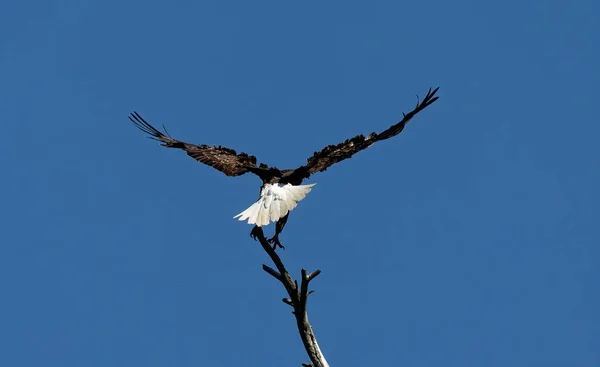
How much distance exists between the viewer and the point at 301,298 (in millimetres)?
8305

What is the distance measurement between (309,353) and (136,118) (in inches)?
162

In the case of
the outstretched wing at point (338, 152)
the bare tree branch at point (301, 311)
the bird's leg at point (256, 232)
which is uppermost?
the outstretched wing at point (338, 152)

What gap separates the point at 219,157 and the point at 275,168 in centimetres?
67

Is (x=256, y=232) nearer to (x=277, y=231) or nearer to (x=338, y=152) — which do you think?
(x=277, y=231)

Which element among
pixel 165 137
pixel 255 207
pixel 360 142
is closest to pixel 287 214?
pixel 255 207

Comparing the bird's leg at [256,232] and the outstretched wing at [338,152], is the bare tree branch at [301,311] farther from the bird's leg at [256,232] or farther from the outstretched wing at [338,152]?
the outstretched wing at [338,152]

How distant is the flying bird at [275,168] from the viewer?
9070 millimetres

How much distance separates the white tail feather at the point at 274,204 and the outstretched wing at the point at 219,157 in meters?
0.63

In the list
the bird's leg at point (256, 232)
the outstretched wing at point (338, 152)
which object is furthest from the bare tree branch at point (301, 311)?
the outstretched wing at point (338, 152)

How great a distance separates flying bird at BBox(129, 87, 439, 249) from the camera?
29.8 feet

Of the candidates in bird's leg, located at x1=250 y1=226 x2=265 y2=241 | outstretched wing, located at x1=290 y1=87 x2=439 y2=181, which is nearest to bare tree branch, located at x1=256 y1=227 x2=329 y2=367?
bird's leg, located at x1=250 y1=226 x2=265 y2=241

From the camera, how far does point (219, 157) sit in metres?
10.4

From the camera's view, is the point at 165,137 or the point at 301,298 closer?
the point at 301,298

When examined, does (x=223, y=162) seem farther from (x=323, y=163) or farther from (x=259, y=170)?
(x=323, y=163)
